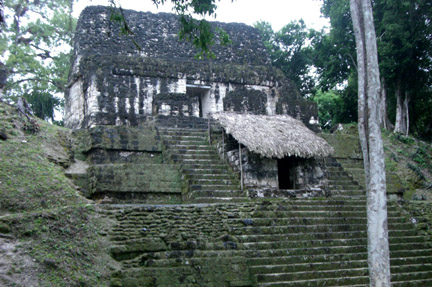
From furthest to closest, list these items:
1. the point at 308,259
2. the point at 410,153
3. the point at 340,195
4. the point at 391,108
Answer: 1. the point at 391,108
2. the point at 410,153
3. the point at 340,195
4. the point at 308,259

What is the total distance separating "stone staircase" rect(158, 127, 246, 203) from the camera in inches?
391

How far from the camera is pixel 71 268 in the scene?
21.0 feet

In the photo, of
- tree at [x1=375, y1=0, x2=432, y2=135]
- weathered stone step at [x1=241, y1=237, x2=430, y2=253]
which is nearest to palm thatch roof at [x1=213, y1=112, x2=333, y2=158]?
weathered stone step at [x1=241, y1=237, x2=430, y2=253]

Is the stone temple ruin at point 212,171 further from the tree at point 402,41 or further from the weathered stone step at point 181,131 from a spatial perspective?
the tree at point 402,41

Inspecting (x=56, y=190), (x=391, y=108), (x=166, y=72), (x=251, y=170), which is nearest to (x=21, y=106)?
(x=56, y=190)

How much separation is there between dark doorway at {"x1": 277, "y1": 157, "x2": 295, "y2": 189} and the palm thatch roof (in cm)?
67

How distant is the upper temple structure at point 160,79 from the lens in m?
13.1

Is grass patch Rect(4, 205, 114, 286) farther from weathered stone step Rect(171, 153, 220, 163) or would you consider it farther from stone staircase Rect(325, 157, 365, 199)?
stone staircase Rect(325, 157, 365, 199)

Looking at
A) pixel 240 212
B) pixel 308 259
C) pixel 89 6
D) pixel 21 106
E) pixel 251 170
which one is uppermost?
pixel 89 6

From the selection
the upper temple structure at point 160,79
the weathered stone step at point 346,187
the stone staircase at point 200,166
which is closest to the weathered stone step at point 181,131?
the stone staircase at point 200,166

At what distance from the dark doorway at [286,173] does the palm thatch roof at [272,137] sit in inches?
26.2

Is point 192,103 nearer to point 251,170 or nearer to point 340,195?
point 251,170

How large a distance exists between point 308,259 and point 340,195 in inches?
139

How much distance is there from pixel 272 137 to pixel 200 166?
164 centimetres
